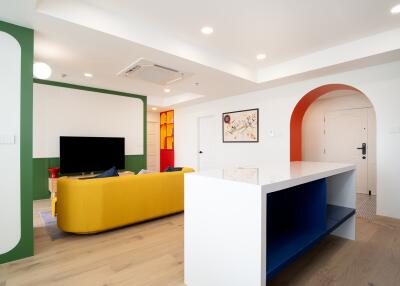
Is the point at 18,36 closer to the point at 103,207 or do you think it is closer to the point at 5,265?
the point at 103,207

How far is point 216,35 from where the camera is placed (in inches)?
118

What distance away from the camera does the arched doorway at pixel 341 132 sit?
4523 millimetres

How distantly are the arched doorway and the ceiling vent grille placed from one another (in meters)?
2.37

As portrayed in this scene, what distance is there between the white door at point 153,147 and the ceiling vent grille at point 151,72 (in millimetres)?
3963

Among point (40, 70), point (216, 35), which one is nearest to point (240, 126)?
point (216, 35)

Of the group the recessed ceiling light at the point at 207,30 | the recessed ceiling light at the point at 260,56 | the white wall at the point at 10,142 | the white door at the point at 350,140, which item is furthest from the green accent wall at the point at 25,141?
the white door at the point at 350,140

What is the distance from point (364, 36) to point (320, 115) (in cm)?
282

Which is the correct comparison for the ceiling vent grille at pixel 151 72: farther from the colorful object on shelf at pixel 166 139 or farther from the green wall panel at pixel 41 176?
the colorful object on shelf at pixel 166 139

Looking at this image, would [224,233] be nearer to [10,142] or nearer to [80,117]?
[10,142]

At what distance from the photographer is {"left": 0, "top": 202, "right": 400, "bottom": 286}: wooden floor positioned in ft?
6.09

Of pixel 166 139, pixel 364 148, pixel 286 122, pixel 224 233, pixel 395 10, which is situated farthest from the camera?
pixel 166 139

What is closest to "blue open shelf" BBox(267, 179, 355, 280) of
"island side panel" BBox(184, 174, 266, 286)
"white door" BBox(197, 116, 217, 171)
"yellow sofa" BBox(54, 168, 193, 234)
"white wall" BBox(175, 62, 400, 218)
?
"island side panel" BBox(184, 174, 266, 286)

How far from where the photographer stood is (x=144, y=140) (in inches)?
242

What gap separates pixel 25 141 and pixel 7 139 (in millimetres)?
138
